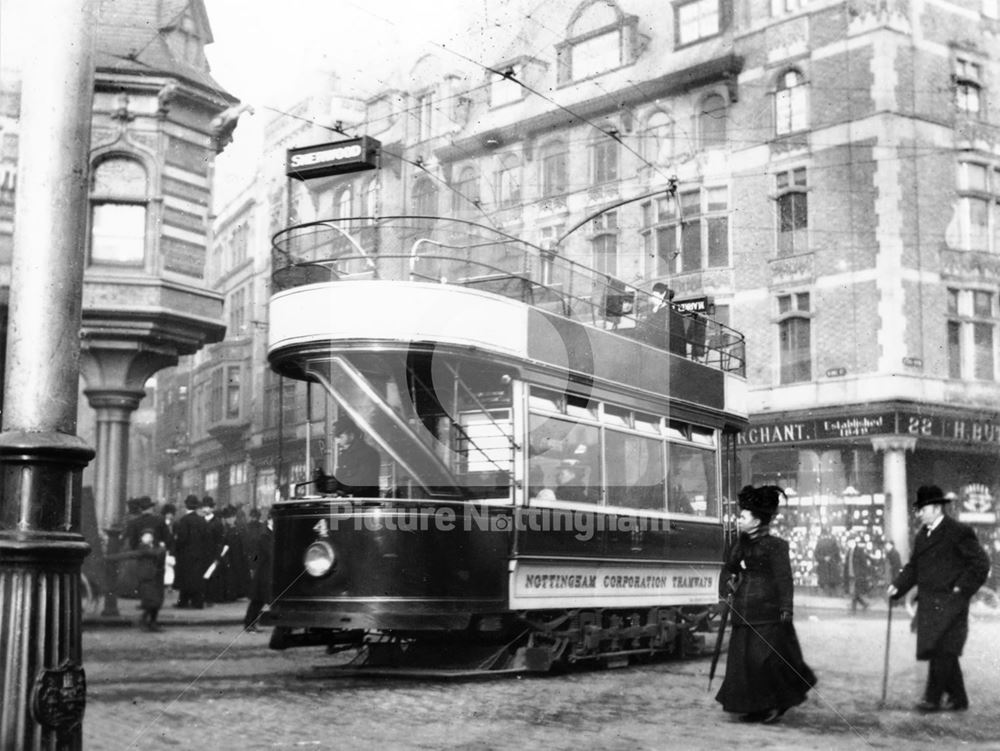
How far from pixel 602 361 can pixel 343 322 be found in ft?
9.18

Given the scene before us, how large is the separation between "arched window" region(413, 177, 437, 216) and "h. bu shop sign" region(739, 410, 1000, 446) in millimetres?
9207

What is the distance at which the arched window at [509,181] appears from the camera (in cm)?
2869

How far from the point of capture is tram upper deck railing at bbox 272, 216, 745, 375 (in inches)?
419

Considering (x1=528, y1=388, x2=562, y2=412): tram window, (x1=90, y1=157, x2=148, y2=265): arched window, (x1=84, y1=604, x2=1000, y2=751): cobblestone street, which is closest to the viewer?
(x1=84, y1=604, x2=1000, y2=751): cobblestone street

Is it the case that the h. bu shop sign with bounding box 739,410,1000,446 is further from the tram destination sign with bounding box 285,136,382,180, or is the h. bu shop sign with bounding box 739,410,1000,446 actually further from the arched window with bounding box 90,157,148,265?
the tram destination sign with bounding box 285,136,382,180

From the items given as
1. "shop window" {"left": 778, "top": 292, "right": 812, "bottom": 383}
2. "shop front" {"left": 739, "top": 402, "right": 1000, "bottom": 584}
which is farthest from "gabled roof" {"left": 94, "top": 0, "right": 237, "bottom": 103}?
"shop front" {"left": 739, "top": 402, "right": 1000, "bottom": 584}

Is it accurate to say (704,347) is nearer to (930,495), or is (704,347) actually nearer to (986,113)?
(930,495)

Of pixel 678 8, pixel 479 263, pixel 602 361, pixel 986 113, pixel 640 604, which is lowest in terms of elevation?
pixel 640 604

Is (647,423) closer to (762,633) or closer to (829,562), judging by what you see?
(762,633)

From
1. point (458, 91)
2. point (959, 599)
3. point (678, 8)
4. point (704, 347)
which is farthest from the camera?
point (678, 8)

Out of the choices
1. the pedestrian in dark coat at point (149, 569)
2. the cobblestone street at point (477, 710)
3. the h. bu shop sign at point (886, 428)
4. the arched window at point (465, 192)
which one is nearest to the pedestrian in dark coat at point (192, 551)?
the pedestrian in dark coat at point (149, 569)

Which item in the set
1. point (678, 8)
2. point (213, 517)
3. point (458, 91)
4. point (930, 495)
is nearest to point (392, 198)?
point (458, 91)

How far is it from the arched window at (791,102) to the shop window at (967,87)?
334 centimetres

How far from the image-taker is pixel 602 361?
11789mm
